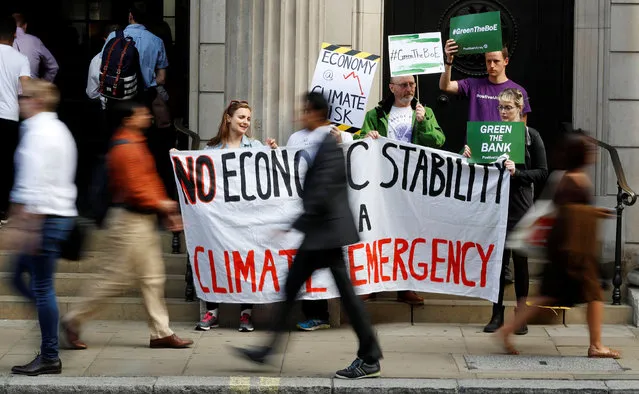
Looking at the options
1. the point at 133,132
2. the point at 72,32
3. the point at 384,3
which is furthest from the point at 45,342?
the point at 72,32

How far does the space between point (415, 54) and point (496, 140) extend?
3.20ft

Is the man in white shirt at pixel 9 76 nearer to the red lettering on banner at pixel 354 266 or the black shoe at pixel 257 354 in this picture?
the red lettering on banner at pixel 354 266

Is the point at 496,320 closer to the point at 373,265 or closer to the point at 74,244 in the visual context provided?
the point at 373,265

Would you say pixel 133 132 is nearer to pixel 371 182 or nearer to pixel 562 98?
pixel 371 182

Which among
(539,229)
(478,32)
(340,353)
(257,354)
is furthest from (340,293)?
(478,32)

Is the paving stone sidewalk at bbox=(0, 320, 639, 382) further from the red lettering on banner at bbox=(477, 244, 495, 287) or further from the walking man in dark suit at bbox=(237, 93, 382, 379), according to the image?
the red lettering on banner at bbox=(477, 244, 495, 287)

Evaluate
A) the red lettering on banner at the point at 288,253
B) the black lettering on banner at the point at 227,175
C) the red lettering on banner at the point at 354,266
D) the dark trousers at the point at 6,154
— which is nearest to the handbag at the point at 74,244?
the black lettering on banner at the point at 227,175

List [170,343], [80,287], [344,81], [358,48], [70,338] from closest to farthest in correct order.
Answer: [70,338]
[170,343]
[344,81]
[80,287]
[358,48]

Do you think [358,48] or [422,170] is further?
[358,48]

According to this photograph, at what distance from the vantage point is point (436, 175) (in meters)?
10.3

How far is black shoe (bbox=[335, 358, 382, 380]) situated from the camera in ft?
28.1

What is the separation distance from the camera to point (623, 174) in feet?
34.8

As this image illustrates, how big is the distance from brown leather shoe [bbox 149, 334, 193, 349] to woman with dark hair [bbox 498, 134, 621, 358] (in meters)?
2.61

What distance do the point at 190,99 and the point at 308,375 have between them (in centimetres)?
412
